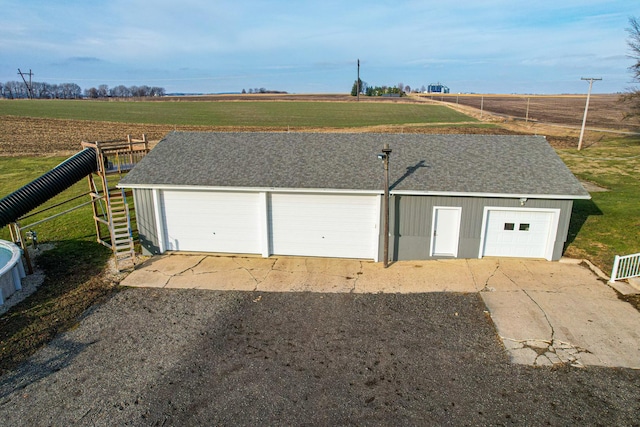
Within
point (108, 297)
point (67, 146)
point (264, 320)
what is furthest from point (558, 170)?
point (67, 146)

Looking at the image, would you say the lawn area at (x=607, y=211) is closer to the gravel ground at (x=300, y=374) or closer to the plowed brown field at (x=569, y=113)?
the gravel ground at (x=300, y=374)

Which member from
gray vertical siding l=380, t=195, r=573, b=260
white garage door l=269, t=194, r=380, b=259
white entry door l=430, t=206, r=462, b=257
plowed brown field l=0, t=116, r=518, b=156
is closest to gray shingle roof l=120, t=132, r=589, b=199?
gray vertical siding l=380, t=195, r=573, b=260

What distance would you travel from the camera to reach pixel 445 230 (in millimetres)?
13359

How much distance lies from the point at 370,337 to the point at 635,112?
41.1 m

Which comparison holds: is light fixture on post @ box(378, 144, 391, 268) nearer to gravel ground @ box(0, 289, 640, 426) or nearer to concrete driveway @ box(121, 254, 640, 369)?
concrete driveway @ box(121, 254, 640, 369)

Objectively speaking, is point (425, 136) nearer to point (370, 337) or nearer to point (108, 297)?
point (370, 337)

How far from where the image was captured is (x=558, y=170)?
13.7 m

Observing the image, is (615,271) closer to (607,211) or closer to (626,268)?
(626,268)

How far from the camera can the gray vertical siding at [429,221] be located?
12.9m

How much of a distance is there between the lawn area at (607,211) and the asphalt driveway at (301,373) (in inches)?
265

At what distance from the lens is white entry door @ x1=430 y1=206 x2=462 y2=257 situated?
13133 mm

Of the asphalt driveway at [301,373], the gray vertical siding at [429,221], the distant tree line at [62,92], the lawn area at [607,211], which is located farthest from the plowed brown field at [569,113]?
the distant tree line at [62,92]

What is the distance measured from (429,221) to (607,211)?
1089 cm

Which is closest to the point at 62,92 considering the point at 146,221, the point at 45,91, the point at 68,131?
the point at 45,91
